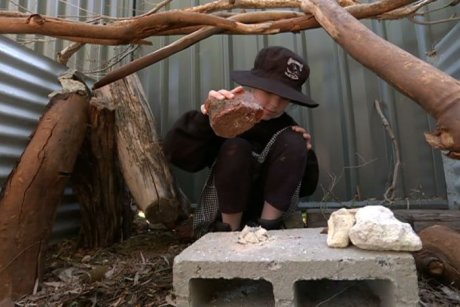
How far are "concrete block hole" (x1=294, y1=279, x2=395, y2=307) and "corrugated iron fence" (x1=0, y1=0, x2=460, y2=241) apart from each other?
130cm

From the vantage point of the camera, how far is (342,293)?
1036 mm

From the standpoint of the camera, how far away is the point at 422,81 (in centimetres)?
88

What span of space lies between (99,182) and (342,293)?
4.18 ft

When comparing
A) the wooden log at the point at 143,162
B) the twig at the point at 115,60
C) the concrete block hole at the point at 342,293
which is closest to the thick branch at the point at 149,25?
the wooden log at the point at 143,162

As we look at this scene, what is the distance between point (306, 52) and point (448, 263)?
176 cm

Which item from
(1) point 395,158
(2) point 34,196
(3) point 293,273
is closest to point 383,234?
(3) point 293,273

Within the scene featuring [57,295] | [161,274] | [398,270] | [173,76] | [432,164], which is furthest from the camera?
[173,76]

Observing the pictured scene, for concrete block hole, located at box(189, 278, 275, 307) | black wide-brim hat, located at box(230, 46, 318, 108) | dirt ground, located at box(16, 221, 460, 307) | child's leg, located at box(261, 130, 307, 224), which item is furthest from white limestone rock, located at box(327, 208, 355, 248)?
black wide-brim hat, located at box(230, 46, 318, 108)

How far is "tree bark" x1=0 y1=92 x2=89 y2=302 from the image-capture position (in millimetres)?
1237

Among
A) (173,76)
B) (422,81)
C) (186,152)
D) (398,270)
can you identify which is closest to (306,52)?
(173,76)

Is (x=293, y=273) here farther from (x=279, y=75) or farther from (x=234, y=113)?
(x=279, y=75)

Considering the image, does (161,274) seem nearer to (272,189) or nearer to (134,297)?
(134,297)

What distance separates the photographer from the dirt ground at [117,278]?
1189 mm

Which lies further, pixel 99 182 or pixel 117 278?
pixel 99 182
